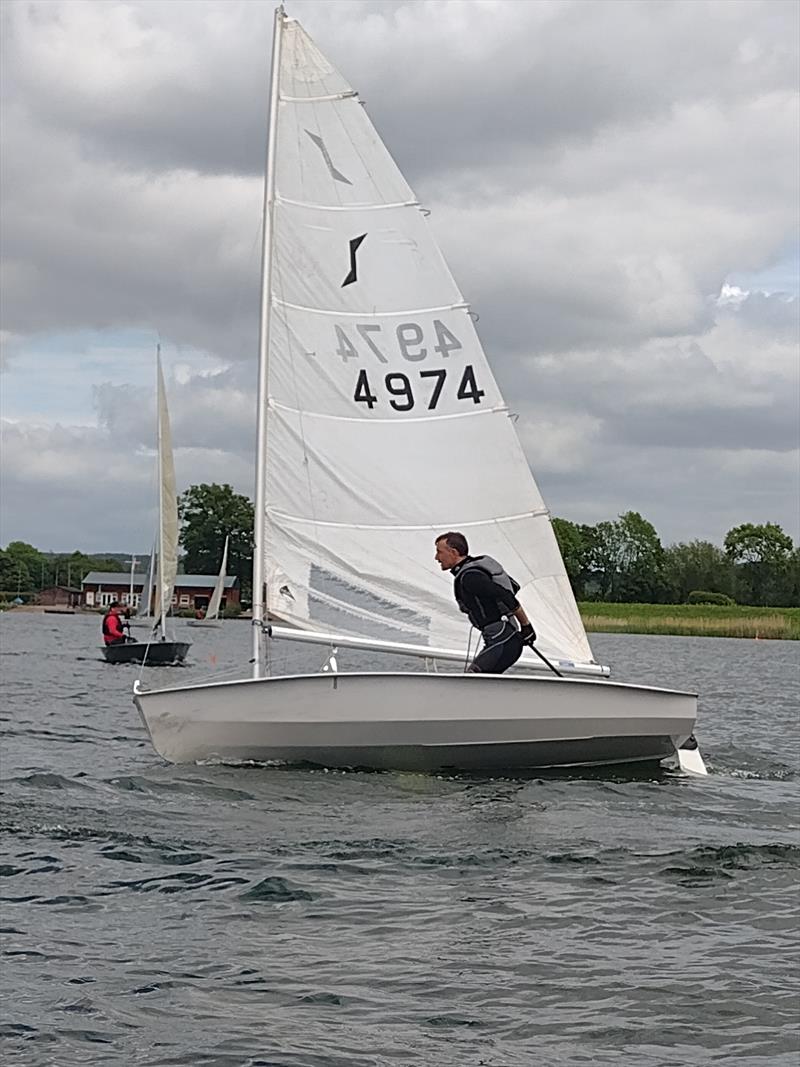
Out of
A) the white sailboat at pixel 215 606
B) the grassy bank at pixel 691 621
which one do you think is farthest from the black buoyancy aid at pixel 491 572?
the white sailboat at pixel 215 606

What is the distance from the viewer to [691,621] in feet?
191

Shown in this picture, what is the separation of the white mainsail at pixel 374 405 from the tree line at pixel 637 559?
88.6 meters

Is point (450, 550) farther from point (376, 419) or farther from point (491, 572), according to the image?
point (376, 419)

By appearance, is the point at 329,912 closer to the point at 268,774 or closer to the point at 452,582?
the point at 268,774

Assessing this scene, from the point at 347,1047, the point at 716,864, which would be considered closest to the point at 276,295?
the point at 716,864

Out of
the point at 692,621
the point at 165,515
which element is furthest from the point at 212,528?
the point at 165,515

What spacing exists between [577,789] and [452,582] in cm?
234

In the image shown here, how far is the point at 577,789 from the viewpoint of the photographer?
38.0 ft

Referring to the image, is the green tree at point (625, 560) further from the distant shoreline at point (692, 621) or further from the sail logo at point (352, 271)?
the sail logo at point (352, 271)

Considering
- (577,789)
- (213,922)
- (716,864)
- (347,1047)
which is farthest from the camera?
(577,789)

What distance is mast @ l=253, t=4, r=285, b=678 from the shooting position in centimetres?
1292

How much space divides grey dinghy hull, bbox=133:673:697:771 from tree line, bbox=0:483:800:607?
90.0 m

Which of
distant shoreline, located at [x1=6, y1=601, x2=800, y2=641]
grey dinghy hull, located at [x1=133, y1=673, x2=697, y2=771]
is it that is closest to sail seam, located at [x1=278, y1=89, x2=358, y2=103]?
grey dinghy hull, located at [x1=133, y1=673, x2=697, y2=771]

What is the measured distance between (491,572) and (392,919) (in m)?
5.03
